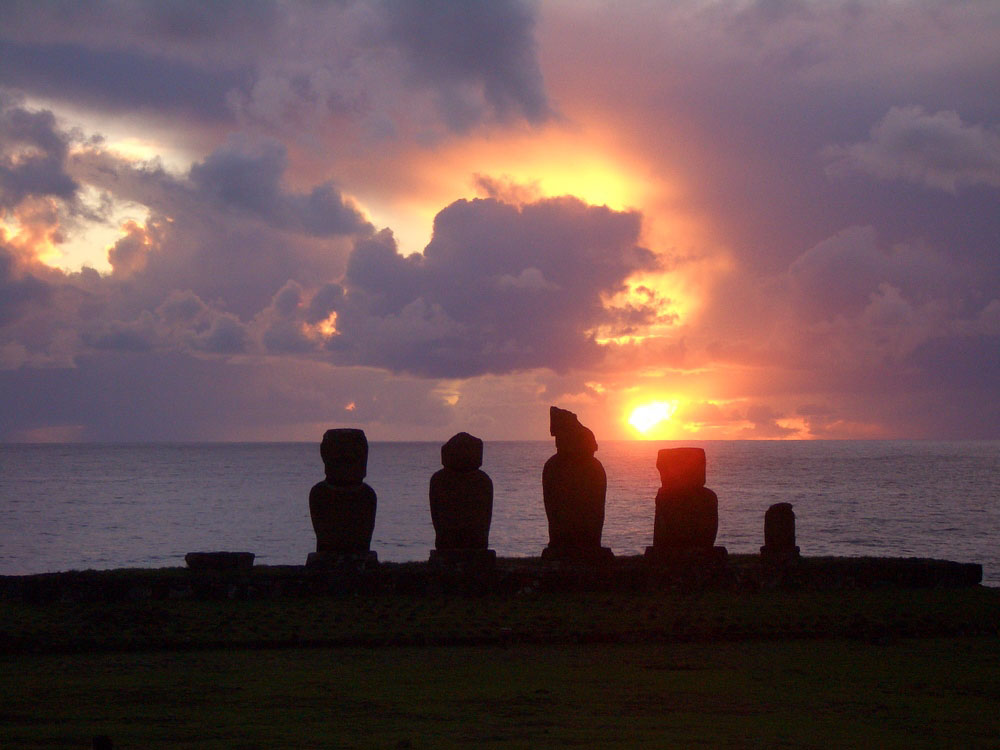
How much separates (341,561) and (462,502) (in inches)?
86.9

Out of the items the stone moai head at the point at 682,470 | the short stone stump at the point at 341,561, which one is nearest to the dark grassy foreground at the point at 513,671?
the short stone stump at the point at 341,561

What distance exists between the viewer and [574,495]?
18312mm

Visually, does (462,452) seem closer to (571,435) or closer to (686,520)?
(571,435)

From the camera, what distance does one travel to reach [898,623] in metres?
14.5

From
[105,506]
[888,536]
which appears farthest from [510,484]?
[888,536]

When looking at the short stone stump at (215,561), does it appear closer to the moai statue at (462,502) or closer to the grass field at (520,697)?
the moai statue at (462,502)

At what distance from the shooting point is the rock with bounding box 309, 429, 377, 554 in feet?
59.2

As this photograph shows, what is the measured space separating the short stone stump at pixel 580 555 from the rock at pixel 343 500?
3.11 metres

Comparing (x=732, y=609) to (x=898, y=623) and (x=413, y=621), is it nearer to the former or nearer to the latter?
(x=898, y=623)

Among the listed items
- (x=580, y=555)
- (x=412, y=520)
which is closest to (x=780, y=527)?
(x=580, y=555)

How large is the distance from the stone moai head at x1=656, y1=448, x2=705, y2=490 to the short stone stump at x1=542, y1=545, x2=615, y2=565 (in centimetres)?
172

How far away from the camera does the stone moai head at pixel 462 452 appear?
18125 mm

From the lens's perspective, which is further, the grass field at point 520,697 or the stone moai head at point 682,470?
the stone moai head at point 682,470

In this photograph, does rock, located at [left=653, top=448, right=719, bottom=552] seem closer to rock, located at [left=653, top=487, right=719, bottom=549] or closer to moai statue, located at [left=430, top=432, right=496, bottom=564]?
rock, located at [left=653, top=487, right=719, bottom=549]
